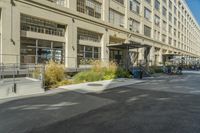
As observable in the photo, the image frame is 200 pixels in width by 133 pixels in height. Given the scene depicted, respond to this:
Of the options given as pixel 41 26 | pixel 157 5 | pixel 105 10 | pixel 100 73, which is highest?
pixel 157 5

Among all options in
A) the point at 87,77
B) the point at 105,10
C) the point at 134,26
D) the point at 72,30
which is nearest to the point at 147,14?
the point at 134,26

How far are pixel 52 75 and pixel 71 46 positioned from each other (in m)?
7.49

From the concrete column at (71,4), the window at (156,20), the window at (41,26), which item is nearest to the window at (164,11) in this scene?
the window at (156,20)

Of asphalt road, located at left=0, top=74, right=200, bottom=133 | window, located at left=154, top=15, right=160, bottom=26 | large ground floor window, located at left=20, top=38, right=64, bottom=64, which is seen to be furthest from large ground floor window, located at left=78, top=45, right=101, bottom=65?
window, located at left=154, top=15, right=160, bottom=26

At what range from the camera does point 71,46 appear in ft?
67.4

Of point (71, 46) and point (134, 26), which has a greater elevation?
point (134, 26)

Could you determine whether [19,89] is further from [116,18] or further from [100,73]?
[116,18]

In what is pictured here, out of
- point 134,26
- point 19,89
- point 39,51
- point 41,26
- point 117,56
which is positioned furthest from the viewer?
point 134,26

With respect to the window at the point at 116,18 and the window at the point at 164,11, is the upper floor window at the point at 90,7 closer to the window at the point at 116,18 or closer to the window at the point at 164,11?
the window at the point at 116,18

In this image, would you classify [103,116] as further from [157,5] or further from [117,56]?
[157,5]

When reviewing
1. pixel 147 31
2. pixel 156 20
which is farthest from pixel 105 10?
pixel 156 20

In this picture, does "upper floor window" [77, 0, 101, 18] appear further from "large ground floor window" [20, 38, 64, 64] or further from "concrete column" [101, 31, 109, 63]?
"large ground floor window" [20, 38, 64, 64]

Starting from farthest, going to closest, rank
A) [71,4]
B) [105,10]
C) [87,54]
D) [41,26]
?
[105,10], [87,54], [71,4], [41,26]

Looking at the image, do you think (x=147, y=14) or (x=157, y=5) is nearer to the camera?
(x=147, y=14)
